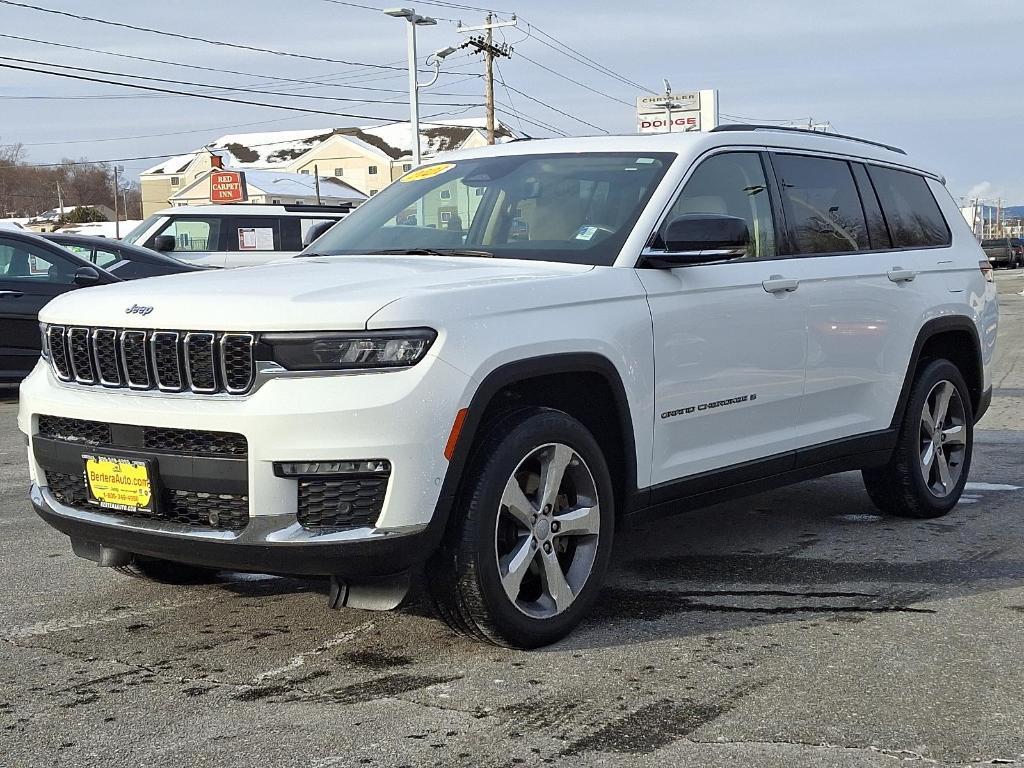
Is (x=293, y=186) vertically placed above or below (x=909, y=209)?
above

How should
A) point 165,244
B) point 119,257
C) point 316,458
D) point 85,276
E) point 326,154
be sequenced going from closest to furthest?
point 316,458, point 85,276, point 119,257, point 165,244, point 326,154

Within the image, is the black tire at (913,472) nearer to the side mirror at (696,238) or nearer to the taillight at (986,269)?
the taillight at (986,269)

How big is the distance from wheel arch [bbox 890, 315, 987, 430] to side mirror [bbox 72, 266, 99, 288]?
8044 mm

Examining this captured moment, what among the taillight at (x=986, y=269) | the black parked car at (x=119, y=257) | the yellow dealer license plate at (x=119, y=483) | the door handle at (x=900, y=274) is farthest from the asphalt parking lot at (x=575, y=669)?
the black parked car at (x=119, y=257)

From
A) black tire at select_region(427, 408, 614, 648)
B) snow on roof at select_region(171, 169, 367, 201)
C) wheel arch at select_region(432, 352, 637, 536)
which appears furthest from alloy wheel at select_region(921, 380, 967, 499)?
→ snow on roof at select_region(171, 169, 367, 201)

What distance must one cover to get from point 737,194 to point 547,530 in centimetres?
191

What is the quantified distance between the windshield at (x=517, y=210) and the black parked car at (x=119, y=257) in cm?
817

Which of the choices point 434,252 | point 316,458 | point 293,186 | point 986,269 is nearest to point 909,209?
point 986,269

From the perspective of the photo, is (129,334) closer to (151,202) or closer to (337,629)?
(337,629)

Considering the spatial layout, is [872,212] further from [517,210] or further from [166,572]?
[166,572]

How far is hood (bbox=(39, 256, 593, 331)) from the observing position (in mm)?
4004

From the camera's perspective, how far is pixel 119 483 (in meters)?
4.28

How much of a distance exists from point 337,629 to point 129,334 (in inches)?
50.7

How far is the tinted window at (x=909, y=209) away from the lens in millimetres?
6629
